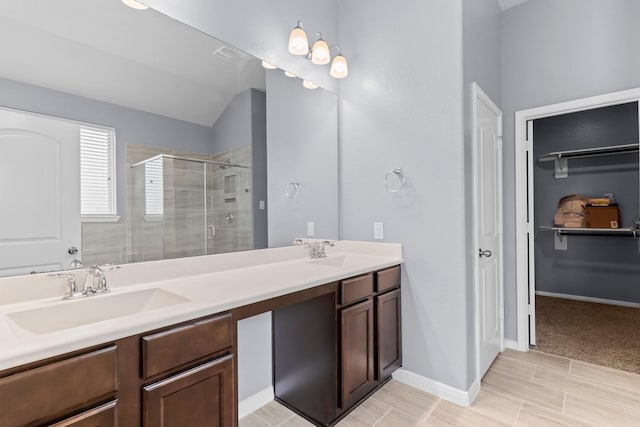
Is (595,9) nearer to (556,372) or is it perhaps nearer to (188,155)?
(556,372)

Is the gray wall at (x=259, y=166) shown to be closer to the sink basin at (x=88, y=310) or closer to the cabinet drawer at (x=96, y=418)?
the sink basin at (x=88, y=310)

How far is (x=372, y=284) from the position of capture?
2.06m

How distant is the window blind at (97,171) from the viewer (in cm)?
137

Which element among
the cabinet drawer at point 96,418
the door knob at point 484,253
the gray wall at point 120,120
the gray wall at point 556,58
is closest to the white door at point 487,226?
the door knob at point 484,253

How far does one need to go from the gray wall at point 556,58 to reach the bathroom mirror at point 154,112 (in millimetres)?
2072

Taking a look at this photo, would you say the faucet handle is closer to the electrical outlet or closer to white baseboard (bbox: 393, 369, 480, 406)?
the electrical outlet

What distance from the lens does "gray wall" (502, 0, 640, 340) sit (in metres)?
2.43

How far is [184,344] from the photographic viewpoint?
3.69 ft

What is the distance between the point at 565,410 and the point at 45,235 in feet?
9.44

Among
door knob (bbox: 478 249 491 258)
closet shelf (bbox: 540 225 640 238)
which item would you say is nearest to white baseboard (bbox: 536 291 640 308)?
closet shelf (bbox: 540 225 640 238)

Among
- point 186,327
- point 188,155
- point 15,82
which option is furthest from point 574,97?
point 15,82

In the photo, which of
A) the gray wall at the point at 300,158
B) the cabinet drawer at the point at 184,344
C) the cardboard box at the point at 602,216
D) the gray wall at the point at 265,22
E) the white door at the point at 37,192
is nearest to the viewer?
the cabinet drawer at the point at 184,344

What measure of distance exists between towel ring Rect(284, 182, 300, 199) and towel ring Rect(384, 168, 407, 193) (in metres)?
0.66

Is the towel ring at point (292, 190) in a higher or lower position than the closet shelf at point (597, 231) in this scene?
higher
